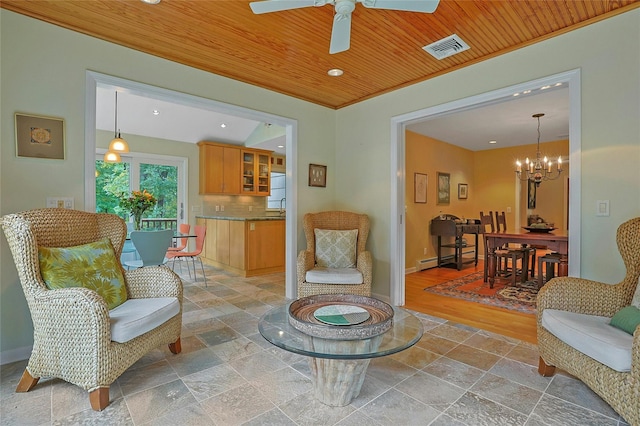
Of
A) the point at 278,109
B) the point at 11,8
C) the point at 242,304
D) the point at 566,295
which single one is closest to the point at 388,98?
the point at 278,109

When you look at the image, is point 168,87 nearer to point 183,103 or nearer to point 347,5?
point 183,103

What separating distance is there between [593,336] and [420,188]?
432cm

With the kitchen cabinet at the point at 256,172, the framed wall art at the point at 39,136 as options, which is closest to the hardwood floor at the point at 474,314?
the framed wall art at the point at 39,136

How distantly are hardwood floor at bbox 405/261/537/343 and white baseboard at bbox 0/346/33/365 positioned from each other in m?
3.35

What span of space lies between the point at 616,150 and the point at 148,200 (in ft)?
14.6

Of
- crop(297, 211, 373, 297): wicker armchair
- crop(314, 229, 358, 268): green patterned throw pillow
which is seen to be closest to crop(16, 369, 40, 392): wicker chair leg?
crop(297, 211, 373, 297): wicker armchair

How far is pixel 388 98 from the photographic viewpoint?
12.2 ft

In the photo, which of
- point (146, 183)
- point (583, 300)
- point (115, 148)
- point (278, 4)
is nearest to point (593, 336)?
point (583, 300)

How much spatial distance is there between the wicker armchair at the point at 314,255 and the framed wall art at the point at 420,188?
2294 mm

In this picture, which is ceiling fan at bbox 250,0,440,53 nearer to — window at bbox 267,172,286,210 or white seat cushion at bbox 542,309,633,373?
Result: white seat cushion at bbox 542,309,633,373

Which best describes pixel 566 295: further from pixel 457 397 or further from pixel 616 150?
pixel 616 150

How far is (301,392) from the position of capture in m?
1.87

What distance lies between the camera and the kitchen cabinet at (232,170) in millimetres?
6293

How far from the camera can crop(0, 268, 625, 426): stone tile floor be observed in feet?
5.35
